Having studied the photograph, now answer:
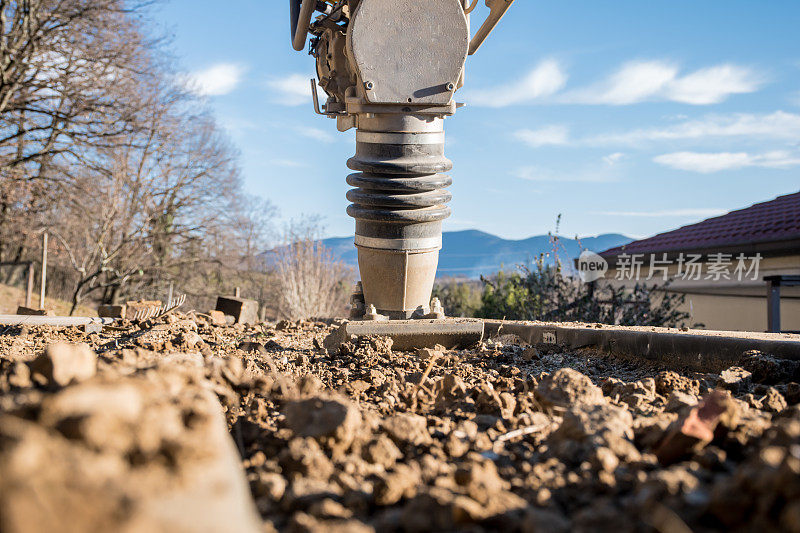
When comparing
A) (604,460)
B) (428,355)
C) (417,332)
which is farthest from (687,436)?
(417,332)

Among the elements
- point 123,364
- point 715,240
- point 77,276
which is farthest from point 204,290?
point 123,364

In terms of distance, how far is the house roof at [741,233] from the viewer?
9.39 meters

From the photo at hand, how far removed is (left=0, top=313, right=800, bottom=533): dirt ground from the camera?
80cm

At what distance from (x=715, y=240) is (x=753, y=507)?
35.3ft

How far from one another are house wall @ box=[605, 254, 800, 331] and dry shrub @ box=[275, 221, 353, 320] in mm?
6407

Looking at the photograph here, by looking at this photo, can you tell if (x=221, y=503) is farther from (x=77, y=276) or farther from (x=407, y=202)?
(x=77, y=276)

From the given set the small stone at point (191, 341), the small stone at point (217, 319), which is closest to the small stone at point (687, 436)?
the small stone at point (191, 341)

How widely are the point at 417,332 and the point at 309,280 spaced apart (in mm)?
9571

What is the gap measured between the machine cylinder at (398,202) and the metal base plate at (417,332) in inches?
10.6

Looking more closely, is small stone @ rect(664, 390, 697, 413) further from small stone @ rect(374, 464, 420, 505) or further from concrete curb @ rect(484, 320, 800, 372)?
concrete curb @ rect(484, 320, 800, 372)

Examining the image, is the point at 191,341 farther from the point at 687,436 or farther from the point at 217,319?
the point at 687,436

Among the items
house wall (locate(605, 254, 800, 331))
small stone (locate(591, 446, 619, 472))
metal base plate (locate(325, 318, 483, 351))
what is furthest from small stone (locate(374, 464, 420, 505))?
house wall (locate(605, 254, 800, 331))

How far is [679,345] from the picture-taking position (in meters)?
3.02

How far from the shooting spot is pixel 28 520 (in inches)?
27.8
